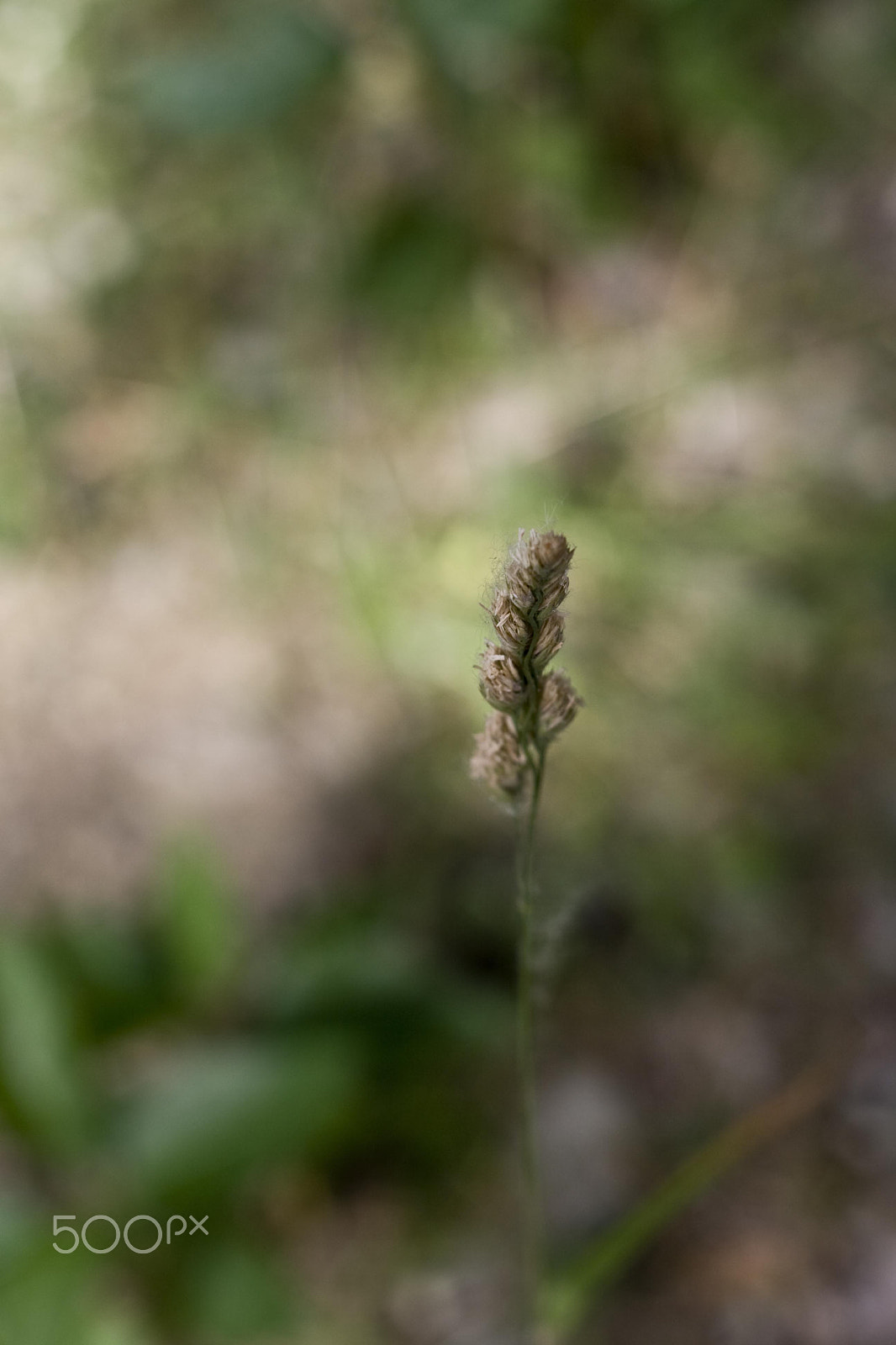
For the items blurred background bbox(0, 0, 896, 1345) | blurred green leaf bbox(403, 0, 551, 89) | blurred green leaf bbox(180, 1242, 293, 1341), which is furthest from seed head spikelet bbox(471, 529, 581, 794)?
blurred green leaf bbox(403, 0, 551, 89)

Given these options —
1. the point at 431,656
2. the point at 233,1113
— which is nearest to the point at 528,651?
the point at 233,1113

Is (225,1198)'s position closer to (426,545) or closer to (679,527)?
(426,545)

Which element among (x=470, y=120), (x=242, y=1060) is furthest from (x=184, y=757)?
(x=470, y=120)

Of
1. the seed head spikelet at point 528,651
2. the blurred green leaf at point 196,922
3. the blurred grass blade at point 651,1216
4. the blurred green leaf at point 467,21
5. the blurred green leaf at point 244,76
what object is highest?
the blurred green leaf at point 244,76

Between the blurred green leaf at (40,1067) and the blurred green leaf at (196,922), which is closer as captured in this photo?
the blurred green leaf at (40,1067)

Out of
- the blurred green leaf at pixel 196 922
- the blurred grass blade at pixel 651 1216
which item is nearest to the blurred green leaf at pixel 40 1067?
the blurred green leaf at pixel 196 922

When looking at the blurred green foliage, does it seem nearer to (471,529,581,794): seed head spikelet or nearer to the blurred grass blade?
the blurred grass blade

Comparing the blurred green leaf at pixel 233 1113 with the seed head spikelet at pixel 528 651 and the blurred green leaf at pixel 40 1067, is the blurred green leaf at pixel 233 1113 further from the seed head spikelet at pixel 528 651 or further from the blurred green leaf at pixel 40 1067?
the seed head spikelet at pixel 528 651
